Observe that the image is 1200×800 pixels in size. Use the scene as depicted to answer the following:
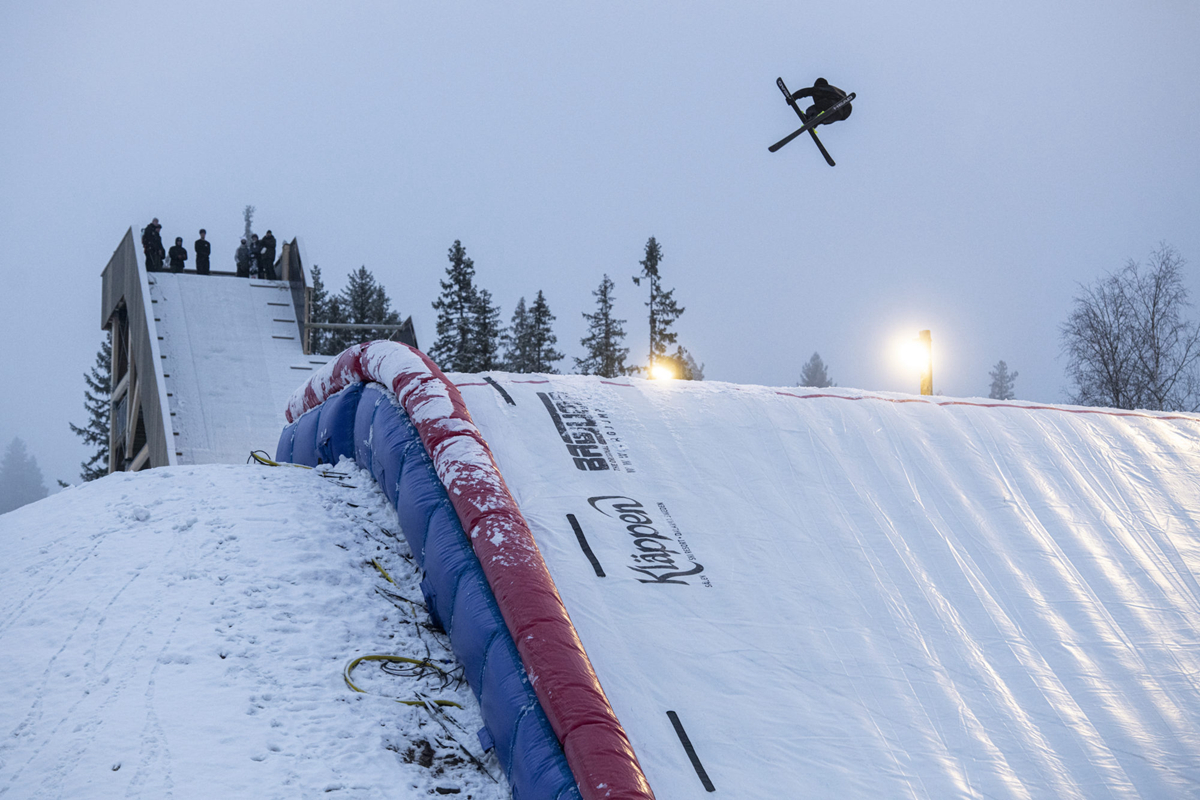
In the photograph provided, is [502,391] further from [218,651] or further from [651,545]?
[218,651]

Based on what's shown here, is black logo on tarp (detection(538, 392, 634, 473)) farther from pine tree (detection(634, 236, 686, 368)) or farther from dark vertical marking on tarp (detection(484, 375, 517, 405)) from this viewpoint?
pine tree (detection(634, 236, 686, 368))

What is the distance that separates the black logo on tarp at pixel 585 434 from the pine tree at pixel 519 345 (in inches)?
1076

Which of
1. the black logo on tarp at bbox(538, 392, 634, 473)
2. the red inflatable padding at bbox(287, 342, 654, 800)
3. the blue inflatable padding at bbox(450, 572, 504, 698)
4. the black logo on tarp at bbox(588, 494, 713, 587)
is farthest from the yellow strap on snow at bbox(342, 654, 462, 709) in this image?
the black logo on tarp at bbox(538, 392, 634, 473)

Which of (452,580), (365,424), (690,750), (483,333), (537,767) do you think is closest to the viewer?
(537,767)

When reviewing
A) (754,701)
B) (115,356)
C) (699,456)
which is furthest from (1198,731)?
(115,356)

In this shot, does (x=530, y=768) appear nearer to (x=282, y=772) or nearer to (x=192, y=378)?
(x=282, y=772)

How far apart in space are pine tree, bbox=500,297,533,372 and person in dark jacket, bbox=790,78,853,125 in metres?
27.6

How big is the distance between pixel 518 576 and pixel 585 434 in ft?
7.11

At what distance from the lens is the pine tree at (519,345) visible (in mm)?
36250

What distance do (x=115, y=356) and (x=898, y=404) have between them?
533 inches

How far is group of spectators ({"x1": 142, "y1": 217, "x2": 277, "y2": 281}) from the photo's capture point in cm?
1477

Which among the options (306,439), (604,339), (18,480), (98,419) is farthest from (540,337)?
(18,480)

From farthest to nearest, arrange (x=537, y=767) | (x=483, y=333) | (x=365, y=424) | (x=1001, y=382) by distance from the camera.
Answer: (x=1001, y=382) → (x=483, y=333) → (x=365, y=424) → (x=537, y=767)

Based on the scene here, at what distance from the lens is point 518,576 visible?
4.78 meters
